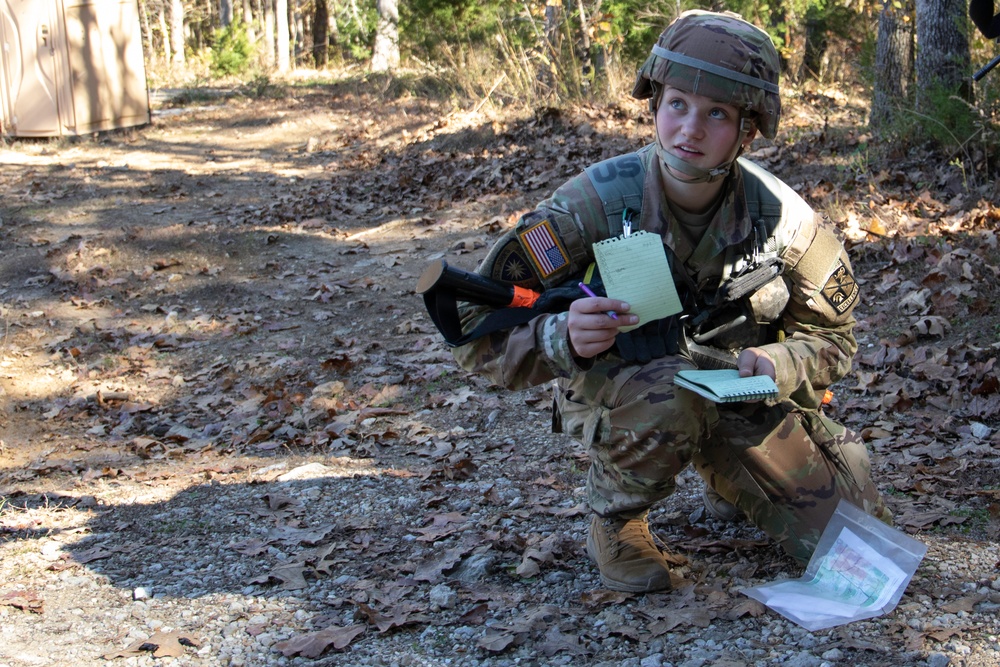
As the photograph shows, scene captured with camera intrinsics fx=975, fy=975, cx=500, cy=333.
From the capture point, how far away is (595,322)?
2545mm

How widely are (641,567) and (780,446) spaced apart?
55cm

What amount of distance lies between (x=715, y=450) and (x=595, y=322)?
2.38 feet

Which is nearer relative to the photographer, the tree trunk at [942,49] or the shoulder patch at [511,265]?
the shoulder patch at [511,265]

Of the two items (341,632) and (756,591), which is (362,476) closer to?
(341,632)

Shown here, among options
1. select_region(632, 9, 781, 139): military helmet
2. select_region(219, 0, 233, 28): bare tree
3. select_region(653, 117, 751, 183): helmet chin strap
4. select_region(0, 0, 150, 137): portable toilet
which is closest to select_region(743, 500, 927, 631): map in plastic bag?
select_region(653, 117, 751, 183): helmet chin strap

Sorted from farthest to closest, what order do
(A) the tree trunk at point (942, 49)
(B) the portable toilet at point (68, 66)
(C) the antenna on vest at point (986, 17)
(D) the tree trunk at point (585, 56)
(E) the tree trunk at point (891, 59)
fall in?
(B) the portable toilet at point (68, 66), (D) the tree trunk at point (585, 56), (E) the tree trunk at point (891, 59), (A) the tree trunk at point (942, 49), (C) the antenna on vest at point (986, 17)

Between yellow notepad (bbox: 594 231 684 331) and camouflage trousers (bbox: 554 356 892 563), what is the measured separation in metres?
0.28

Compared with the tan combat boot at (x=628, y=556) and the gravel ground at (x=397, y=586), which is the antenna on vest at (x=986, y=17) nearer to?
the gravel ground at (x=397, y=586)

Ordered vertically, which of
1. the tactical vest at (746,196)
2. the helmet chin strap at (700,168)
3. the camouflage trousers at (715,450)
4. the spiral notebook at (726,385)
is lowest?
the camouflage trousers at (715,450)

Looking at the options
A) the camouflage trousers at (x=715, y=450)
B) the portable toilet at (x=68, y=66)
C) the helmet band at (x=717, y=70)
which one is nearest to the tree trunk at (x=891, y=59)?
the camouflage trousers at (x=715, y=450)

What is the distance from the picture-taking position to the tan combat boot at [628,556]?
9.32ft

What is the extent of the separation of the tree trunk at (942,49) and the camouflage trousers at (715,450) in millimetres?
5213

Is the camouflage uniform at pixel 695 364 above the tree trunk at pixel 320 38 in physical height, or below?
below

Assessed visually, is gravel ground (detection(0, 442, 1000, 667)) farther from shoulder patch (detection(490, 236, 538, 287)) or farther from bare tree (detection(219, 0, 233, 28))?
bare tree (detection(219, 0, 233, 28))
